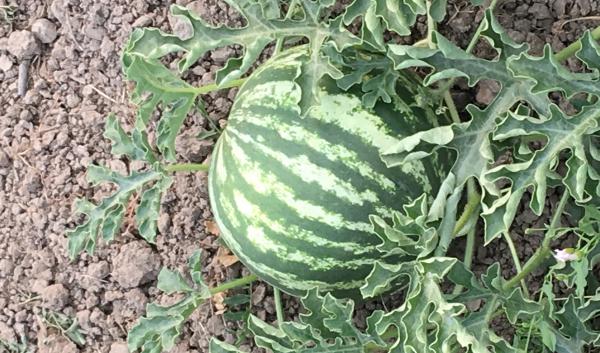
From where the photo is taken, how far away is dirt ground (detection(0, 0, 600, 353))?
8.84 ft

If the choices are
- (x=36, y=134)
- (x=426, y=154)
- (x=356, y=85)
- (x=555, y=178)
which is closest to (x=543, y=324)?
(x=555, y=178)

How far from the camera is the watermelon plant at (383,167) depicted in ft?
6.16

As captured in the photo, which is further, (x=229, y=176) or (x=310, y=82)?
(x=229, y=176)

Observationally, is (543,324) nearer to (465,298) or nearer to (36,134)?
(465,298)

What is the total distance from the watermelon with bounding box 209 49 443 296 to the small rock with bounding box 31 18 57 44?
1068mm

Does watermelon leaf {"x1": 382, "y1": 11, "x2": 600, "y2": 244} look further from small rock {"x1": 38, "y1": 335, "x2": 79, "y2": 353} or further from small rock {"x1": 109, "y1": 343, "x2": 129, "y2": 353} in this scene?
small rock {"x1": 38, "y1": 335, "x2": 79, "y2": 353}

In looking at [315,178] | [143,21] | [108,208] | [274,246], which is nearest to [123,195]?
[108,208]

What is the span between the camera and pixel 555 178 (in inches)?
75.2

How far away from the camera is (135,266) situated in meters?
2.71

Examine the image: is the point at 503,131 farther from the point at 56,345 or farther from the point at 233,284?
the point at 56,345

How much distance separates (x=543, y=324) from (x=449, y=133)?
1.43 feet

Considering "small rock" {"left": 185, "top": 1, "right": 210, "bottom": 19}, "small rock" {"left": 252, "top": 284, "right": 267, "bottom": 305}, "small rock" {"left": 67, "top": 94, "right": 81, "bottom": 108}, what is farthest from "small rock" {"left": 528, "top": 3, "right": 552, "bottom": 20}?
"small rock" {"left": 67, "top": 94, "right": 81, "bottom": 108}

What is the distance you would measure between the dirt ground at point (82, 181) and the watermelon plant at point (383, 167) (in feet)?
1.32

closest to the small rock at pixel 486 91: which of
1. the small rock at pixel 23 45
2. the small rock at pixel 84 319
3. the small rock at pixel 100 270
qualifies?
the small rock at pixel 100 270
